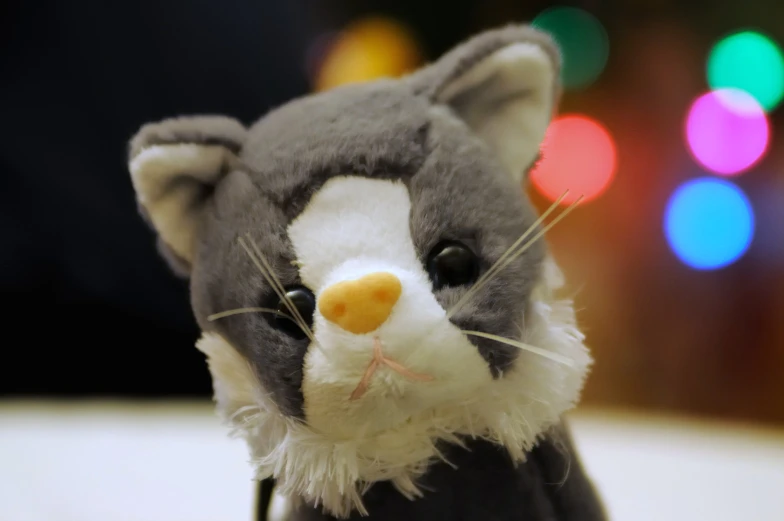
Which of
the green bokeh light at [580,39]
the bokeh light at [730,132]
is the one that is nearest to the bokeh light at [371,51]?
the green bokeh light at [580,39]

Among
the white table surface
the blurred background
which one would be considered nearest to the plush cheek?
the white table surface

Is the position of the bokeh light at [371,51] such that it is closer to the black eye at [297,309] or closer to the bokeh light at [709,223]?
the bokeh light at [709,223]

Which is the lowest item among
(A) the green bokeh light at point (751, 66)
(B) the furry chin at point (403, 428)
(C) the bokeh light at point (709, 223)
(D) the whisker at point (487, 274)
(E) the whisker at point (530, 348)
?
(B) the furry chin at point (403, 428)

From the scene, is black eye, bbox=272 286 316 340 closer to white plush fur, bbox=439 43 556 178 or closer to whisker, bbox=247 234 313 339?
whisker, bbox=247 234 313 339

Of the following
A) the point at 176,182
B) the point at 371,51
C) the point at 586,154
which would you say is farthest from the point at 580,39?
the point at 176,182

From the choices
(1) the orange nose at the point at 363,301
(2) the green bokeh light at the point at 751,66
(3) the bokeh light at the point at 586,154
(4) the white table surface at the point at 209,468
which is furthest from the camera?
(3) the bokeh light at the point at 586,154

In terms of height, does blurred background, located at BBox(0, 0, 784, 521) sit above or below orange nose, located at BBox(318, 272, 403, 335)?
above

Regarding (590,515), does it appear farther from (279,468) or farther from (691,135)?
(691,135)
